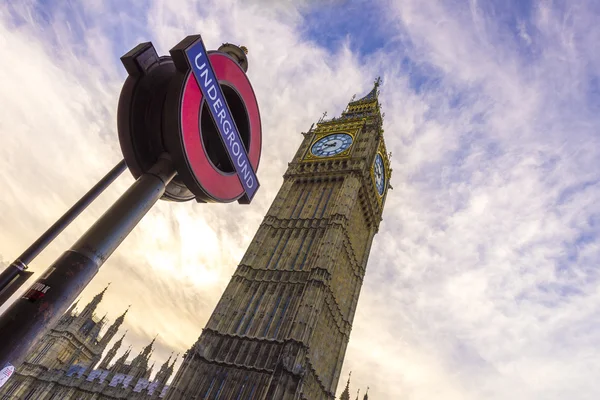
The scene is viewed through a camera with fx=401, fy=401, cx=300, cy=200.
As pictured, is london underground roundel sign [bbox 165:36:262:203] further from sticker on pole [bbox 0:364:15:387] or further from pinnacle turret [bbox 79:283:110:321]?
pinnacle turret [bbox 79:283:110:321]

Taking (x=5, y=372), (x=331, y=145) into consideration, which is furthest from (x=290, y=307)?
(x=5, y=372)

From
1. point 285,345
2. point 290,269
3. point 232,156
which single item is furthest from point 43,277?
point 290,269

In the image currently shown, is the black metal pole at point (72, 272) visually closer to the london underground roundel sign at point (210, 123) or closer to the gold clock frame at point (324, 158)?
the london underground roundel sign at point (210, 123)

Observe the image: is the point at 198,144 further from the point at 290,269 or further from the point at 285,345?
the point at 290,269

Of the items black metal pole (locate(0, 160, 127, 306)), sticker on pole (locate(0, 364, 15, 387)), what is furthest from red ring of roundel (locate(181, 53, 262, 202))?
sticker on pole (locate(0, 364, 15, 387))

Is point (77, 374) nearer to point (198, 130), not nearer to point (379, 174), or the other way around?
point (379, 174)

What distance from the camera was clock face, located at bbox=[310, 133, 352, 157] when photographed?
56.7 meters

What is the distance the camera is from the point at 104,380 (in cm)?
5794

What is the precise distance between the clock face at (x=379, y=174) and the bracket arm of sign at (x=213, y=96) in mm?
49212

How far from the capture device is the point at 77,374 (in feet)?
204

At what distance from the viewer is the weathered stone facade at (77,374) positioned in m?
55.9

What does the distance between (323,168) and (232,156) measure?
148 ft

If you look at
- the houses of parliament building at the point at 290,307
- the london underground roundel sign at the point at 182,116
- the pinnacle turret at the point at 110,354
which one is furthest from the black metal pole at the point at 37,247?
the pinnacle turret at the point at 110,354

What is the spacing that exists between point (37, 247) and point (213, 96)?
440 cm
